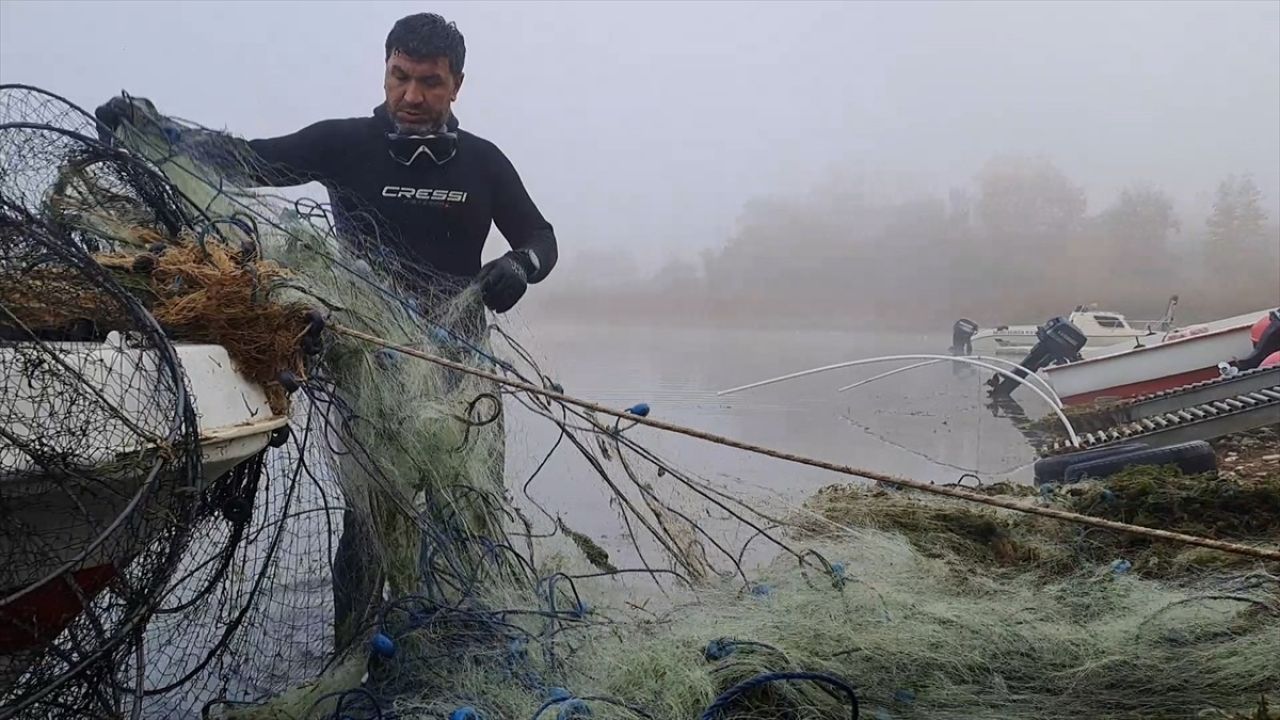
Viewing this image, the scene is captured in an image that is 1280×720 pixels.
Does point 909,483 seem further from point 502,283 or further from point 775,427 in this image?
point 775,427

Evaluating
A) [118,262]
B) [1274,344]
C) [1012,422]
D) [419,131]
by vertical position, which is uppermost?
[419,131]

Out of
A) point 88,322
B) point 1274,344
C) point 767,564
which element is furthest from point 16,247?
point 1274,344

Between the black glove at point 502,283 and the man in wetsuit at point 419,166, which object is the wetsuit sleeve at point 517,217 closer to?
the man in wetsuit at point 419,166

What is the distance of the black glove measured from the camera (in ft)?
10.4

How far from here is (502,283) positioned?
3.18 meters

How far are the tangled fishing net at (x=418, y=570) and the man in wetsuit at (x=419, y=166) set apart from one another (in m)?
0.26

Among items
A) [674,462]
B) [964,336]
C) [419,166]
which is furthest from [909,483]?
[964,336]

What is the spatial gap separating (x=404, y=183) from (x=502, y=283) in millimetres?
592

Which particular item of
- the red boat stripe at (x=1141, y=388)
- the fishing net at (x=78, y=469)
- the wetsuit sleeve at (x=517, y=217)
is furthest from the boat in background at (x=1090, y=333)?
the fishing net at (x=78, y=469)

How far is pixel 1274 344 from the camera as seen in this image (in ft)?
33.4

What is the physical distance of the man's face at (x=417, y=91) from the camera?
3.42m

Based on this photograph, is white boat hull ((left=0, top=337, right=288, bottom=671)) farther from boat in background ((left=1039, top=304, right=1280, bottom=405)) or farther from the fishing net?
boat in background ((left=1039, top=304, right=1280, bottom=405))

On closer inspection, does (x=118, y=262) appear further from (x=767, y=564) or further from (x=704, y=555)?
(x=767, y=564)

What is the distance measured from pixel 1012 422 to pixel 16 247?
40.5 ft
